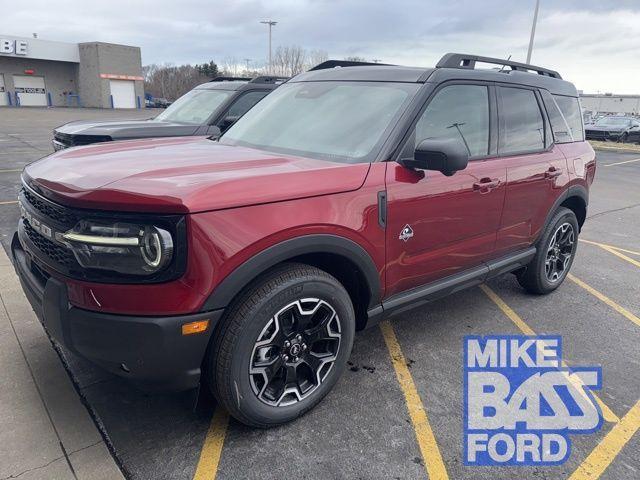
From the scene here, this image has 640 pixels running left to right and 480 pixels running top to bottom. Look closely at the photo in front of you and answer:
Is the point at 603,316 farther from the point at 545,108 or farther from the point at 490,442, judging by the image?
the point at 490,442

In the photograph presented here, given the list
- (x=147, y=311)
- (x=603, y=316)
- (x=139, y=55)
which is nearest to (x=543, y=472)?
(x=147, y=311)

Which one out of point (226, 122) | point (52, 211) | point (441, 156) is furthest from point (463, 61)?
point (226, 122)

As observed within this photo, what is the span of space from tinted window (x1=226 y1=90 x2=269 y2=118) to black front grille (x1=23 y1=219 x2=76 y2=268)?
196 inches

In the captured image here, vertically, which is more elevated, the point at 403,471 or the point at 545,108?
the point at 545,108

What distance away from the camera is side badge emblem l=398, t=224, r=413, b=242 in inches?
113

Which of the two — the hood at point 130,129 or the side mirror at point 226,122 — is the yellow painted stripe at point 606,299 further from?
the hood at point 130,129

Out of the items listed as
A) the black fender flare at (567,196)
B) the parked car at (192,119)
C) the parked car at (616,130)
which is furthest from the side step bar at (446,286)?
the parked car at (616,130)

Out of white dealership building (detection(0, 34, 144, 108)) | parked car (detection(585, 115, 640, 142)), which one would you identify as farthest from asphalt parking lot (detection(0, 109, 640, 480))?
white dealership building (detection(0, 34, 144, 108))

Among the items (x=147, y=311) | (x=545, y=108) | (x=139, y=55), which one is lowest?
(x=147, y=311)

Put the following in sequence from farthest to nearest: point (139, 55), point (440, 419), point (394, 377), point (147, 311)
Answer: point (139, 55) → point (394, 377) → point (440, 419) → point (147, 311)

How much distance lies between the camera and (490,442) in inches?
103

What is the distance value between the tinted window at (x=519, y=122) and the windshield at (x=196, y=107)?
15.1 ft

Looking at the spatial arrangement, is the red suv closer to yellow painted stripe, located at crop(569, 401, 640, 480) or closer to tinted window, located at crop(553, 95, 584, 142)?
tinted window, located at crop(553, 95, 584, 142)

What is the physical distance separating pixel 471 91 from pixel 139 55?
5601 cm
